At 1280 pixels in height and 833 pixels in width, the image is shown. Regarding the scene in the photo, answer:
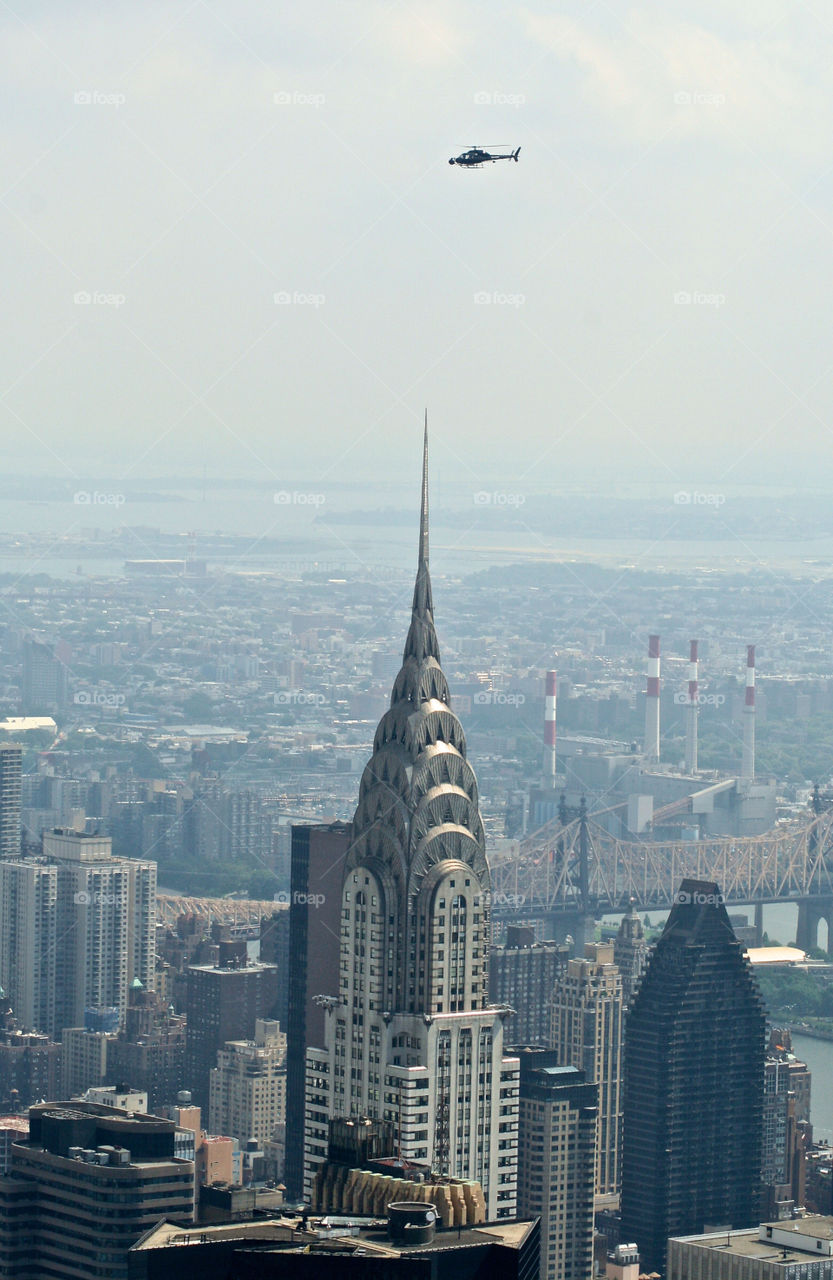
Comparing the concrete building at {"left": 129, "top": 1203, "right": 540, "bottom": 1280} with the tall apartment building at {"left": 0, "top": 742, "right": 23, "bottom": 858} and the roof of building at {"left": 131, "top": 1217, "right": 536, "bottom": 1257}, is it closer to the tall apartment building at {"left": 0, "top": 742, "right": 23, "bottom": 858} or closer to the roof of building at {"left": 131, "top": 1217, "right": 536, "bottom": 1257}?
the roof of building at {"left": 131, "top": 1217, "right": 536, "bottom": 1257}

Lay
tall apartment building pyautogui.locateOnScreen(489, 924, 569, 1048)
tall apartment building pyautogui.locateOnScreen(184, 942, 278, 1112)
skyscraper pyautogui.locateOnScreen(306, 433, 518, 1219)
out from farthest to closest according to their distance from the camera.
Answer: tall apartment building pyautogui.locateOnScreen(184, 942, 278, 1112) → tall apartment building pyautogui.locateOnScreen(489, 924, 569, 1048) → skyscraper pyautogui.locateOnScreen(306, 433, 518, 1219)

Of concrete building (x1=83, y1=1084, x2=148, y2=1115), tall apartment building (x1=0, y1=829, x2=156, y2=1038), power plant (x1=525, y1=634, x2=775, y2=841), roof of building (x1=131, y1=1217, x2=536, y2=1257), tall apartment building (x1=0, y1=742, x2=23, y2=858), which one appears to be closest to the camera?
roof of building (x1=131, y1=1217, x2=536, y2=1257)

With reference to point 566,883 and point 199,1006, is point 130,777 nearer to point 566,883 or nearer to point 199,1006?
point 566,883

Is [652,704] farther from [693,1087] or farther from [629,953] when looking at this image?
[693,1087]

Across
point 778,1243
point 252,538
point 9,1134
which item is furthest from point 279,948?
point 252,538

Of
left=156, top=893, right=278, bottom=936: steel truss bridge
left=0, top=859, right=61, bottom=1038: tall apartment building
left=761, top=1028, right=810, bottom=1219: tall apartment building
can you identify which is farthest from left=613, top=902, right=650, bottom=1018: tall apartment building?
left=0, top=859, right=61, bottom=1038: tall apartment building

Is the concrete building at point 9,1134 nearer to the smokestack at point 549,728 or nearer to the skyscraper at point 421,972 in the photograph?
the skyscraper at point 421,972

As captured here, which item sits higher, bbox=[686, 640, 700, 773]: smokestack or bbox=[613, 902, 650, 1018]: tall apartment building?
bbox=[686, 640, 700, 773]: smokestack
